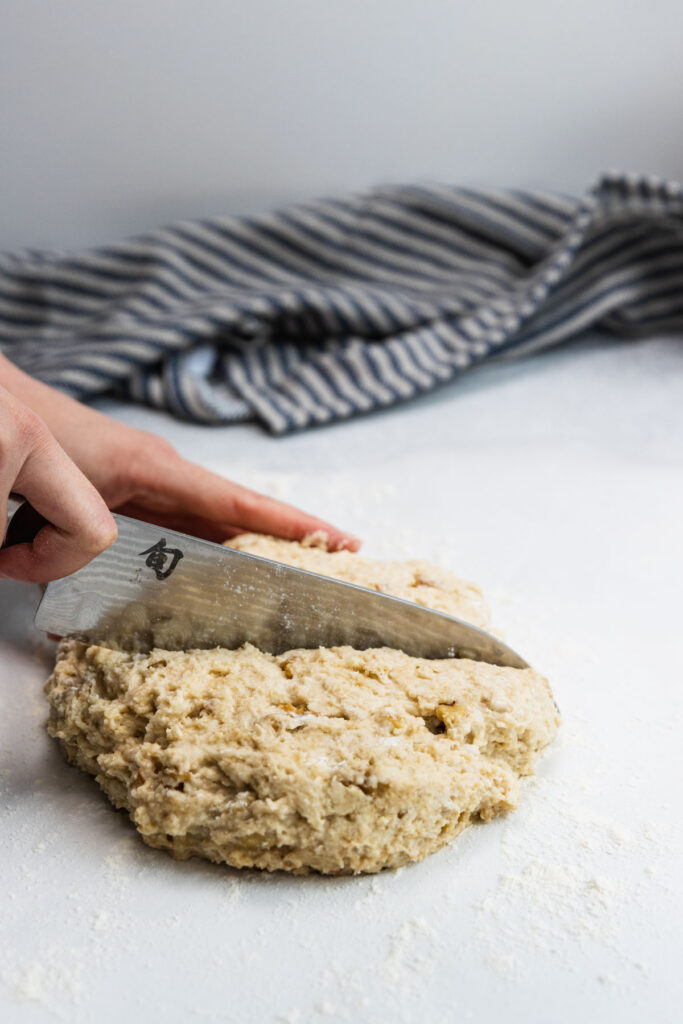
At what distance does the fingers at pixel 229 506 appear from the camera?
4.78 ft

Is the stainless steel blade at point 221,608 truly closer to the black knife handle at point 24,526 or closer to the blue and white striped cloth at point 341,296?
the black knife handle at point 24,526

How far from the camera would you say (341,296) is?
7.64ft

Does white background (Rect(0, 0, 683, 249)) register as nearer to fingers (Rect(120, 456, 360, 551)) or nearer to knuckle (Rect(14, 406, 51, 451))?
fingers (Rect(120, 456, 360, 551))

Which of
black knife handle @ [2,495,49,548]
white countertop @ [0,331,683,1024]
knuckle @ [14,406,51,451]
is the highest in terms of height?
knuckle @ [14,406,51,451]

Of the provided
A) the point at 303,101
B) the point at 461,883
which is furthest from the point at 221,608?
the point at 303,101

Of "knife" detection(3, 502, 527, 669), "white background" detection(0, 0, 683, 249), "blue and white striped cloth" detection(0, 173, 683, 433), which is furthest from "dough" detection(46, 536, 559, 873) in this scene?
"white background" detection(0, 0, 683, 249)

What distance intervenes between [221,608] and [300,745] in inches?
8.1

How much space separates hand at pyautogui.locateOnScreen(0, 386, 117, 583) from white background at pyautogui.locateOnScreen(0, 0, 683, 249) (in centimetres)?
171

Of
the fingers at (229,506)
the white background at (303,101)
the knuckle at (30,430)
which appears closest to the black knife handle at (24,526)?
the knuckle at (30,430)

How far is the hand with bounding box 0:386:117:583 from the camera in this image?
3.23ft

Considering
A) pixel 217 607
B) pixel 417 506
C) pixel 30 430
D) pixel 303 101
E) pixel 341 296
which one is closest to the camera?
pixel 30 430

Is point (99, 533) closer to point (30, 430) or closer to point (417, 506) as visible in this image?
point (30, 430)

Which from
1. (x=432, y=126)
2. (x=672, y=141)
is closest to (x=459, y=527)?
(x=432, y=126)

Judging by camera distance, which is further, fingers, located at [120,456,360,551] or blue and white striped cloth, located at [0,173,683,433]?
blue and white striped cloth, located at [0,173,683,433]
